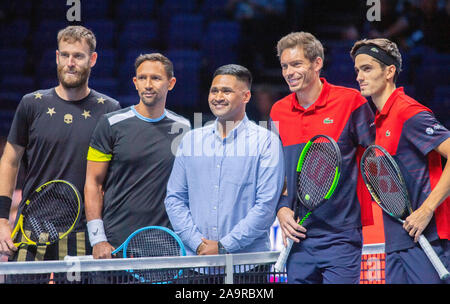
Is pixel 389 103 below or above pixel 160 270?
above

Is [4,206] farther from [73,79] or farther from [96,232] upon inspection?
[73,79]

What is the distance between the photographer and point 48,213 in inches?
136

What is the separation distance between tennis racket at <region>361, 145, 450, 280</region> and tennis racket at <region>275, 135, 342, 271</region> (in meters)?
0.17

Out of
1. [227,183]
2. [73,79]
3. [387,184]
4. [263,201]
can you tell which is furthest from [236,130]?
[73,79]

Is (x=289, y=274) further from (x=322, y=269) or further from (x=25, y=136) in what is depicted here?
(x=25, y=136)

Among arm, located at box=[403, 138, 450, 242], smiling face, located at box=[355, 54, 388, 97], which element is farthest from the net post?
A: smiling face, located at box=[355, 54, 388, 97]

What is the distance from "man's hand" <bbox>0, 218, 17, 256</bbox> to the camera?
11.0 ft

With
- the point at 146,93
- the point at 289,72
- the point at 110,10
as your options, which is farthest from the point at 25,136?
the point at 110,10

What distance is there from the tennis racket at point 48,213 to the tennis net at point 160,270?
40cm

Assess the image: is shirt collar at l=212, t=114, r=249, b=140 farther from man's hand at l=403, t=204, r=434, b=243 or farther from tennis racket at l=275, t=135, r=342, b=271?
man's hand at l=403, t=204, r=434, b=243

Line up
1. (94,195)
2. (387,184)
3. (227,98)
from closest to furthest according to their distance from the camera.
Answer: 1. (387,184)
2. (227,98)
3. (94,195)

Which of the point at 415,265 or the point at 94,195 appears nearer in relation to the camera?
the point at 415,265

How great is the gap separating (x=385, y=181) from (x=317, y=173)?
0.33 meters

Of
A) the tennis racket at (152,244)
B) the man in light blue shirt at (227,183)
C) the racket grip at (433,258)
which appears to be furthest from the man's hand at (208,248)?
the racket grip at (433,258)
